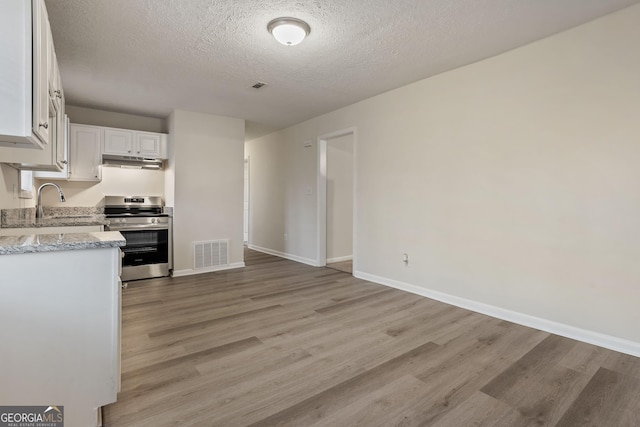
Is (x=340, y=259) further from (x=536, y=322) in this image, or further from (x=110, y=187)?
(x=110, y=187)

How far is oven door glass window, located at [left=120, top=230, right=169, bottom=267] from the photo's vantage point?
4.38 meters

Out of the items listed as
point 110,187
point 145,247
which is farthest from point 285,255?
point 110,187

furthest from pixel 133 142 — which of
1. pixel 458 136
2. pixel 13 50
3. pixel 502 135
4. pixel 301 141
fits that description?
pixel 502 135

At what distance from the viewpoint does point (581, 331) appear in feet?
8.32

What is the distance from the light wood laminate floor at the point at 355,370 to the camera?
5.38 feet

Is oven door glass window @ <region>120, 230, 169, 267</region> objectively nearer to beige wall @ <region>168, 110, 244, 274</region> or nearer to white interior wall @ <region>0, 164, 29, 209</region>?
beige wall @ <region>168, 110, 244, 274</region>

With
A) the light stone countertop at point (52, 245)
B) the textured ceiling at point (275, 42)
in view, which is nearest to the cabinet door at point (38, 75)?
the light stone countertop at point (52, 245)

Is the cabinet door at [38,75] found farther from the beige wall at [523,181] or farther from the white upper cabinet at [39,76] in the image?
the beige wall at [523,181]

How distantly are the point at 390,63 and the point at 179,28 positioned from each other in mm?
1993

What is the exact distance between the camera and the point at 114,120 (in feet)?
15.9

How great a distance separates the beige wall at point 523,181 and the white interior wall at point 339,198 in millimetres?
1383

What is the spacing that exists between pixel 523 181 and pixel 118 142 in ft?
16.9

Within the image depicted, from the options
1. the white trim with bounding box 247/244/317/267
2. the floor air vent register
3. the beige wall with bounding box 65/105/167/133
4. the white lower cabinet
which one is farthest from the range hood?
the white lower cabinet

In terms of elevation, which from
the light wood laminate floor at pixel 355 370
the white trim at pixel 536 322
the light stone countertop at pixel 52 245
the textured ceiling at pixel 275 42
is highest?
the textured ceiling at pixel 275 42
